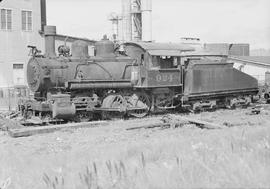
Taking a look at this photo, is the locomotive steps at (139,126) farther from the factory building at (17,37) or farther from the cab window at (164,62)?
the factory building at (17,37)

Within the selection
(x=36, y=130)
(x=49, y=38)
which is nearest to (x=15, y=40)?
(x=49, y=38)

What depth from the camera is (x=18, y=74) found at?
35531mm

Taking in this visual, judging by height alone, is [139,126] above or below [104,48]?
below

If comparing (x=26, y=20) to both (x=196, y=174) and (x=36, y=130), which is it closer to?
(x=36, y=130)

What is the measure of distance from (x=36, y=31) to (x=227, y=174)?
34278 millimetres

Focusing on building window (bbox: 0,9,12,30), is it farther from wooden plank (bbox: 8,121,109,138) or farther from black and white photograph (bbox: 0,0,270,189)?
wooden plank (bbox: 8,121,109,138)

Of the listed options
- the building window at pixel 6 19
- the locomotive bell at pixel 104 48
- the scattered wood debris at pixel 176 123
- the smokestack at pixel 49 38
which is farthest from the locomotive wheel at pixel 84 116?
the building window at pixel 6 19

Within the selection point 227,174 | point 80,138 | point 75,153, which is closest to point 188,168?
point 227,174

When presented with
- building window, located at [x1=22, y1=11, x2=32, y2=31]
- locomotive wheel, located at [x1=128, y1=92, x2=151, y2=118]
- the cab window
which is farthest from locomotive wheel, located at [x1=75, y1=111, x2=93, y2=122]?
building window, located at [x1=22, y1=11, x2=32, y2=31]

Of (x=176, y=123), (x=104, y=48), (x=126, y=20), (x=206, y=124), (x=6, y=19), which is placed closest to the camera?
(x=206, y=124)

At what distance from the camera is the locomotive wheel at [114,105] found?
661 inches

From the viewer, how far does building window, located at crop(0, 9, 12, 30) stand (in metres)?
34.7

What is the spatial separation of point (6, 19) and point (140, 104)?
21.1 m

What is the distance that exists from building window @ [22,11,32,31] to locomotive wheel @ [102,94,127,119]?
21330mm
